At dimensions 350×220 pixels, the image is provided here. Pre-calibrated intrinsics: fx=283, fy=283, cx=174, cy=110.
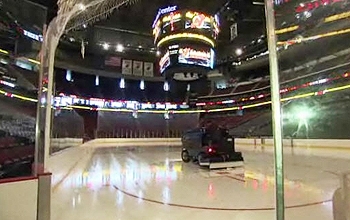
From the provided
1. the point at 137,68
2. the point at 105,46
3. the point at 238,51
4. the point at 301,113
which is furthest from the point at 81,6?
the point at 137,68

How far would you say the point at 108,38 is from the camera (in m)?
18.3

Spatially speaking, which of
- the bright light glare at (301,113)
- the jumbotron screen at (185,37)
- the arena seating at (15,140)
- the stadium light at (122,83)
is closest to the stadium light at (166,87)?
the stadium light at (122,83)

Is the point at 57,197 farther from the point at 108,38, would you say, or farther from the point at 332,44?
the point at 108,38

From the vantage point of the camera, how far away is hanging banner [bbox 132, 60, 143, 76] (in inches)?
869

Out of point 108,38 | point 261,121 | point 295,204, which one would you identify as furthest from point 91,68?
point 295,204

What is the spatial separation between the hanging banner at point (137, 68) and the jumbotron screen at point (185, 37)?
360 inches

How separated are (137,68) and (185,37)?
1119cm

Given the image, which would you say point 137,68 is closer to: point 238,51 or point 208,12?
point 238,51

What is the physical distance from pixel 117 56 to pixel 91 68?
2.15 meters

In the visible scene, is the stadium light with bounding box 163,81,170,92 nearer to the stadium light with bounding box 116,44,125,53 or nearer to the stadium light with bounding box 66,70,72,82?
the stadium light with bounding box 116,44,125,53

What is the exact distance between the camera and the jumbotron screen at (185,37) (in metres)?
11.3

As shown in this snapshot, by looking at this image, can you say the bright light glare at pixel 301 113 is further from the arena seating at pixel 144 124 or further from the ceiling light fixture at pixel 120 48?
the arena seating at pixel 144 124

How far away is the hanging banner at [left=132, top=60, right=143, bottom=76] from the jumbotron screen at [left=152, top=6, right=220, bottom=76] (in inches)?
360

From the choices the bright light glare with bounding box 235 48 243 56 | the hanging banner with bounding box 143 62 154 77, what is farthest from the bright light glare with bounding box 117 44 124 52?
the bright light glare with bounding box 235 48 243 56
